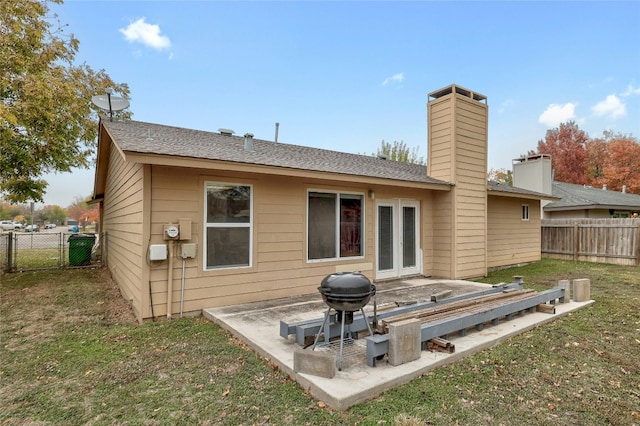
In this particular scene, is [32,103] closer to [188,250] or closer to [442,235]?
[188,250]

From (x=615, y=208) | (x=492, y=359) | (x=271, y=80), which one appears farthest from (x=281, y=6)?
(x=615, y=208)

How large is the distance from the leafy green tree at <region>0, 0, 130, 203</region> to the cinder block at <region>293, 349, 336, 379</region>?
8102 millimetres

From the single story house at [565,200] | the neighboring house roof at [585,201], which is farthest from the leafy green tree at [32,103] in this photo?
the neighboring house roof at [585,201]

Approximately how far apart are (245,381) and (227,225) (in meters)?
2.79

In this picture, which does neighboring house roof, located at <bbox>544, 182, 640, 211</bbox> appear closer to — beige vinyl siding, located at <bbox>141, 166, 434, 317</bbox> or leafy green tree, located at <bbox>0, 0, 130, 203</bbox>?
beige vinyl siding, located at <bbox>141, 166, 434, 317</bbox>

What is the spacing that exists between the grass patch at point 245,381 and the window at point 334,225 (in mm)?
2520

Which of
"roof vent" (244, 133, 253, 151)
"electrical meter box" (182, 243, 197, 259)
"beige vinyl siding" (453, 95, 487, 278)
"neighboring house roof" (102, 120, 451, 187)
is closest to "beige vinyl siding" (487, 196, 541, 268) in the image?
"beige vinyl siding" (453, 95, 487, 278)

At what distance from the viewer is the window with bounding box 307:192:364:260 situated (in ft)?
A: 20.5

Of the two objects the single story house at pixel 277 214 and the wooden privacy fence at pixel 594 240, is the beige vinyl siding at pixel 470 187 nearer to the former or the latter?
the single story house at pixel 277 214

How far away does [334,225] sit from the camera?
651cm

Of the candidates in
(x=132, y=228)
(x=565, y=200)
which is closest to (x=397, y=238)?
(x=132, y=228)

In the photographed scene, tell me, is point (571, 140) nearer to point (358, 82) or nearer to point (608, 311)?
point (358, 82)

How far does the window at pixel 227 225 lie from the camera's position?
5129 millimetres

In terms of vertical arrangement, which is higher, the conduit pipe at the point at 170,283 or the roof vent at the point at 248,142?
the roof vent at the point at 248,142
